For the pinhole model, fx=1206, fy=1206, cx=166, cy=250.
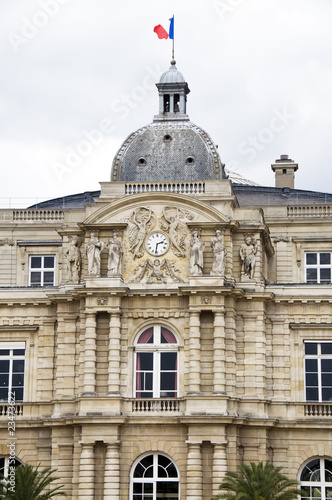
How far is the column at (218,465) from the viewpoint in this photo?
4841 centimetres

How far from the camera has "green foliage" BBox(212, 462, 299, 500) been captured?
44.9 meters

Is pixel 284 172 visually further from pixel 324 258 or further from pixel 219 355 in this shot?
pixel 219 355

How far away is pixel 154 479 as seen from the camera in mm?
49656

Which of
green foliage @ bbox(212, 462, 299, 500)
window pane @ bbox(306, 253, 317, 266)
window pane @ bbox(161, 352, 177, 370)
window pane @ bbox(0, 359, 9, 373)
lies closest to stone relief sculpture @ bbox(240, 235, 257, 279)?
window pane @ bbox(161, 352, 177, 370)

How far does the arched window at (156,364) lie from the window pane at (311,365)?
18.6 feet

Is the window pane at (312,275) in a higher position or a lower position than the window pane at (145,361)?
higher

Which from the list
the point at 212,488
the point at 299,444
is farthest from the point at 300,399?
the point at 212,488

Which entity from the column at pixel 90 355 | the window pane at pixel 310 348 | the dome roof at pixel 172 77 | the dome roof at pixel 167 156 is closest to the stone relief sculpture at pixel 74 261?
the column at pixel 90 355

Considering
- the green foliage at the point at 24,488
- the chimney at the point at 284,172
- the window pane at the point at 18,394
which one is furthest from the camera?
the chimney at the point at 284,172

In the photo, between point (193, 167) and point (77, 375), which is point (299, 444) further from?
point (193, 167)

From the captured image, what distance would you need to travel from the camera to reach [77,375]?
5125 cm

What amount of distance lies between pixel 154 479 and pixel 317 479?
22.4 feet

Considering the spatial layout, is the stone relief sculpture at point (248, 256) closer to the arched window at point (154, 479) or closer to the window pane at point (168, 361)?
the window pane at point (168, 361)

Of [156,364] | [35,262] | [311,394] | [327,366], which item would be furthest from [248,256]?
[35,262]
